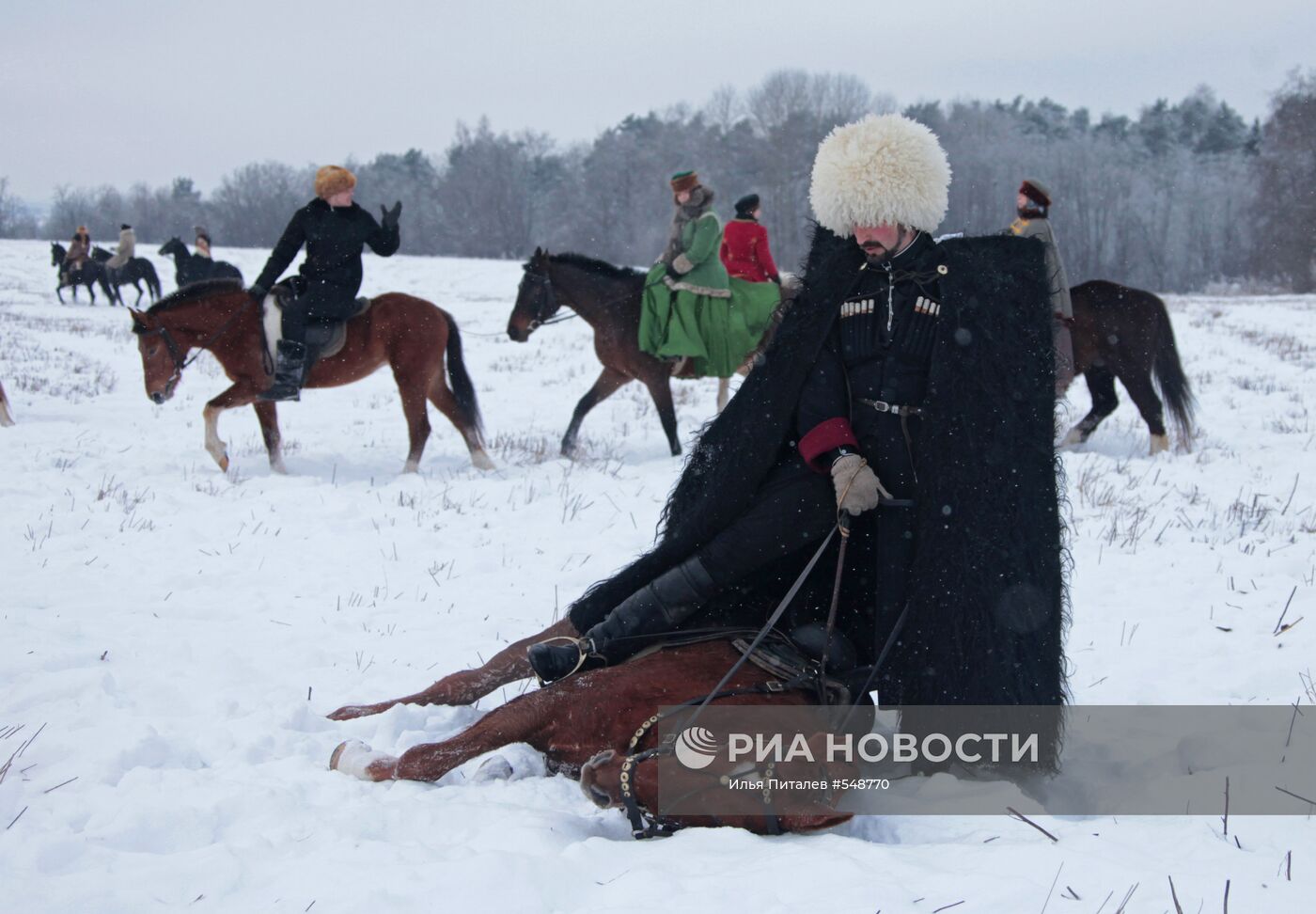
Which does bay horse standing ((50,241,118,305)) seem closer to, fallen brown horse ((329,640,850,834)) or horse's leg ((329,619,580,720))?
horse's leg ((329,619,580,720))

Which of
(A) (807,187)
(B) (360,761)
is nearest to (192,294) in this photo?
(B) (360,761)

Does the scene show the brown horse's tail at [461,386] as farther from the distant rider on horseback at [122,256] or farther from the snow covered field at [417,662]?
the distant rider on horseback at [122,256]

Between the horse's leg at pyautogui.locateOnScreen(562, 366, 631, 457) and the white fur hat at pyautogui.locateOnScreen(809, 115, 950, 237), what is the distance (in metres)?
6.72

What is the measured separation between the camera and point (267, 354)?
877cm

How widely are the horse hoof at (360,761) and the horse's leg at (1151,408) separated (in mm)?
8821

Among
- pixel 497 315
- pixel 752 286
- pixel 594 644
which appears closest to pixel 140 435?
pixel 752 286

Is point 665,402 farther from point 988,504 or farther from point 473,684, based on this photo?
point 988,504

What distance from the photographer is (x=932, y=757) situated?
3.37 metres

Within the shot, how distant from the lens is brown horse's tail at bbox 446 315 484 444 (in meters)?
9.49

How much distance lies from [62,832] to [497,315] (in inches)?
1029

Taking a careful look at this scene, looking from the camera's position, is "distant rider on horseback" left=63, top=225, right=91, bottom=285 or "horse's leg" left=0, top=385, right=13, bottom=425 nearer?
"horse's leg" left=0, top=385, right=13, bottom=425

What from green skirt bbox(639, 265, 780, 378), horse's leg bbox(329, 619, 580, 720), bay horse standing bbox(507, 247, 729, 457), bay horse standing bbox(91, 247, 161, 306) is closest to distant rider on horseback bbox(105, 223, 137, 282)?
bay horse standing bbox(91, 247, 161, 306)

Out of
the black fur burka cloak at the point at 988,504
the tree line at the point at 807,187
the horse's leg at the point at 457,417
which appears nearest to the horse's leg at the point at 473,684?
the black fur burka cloak at the point at 988,504

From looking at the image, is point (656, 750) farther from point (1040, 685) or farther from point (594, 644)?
point (1040, 685)
